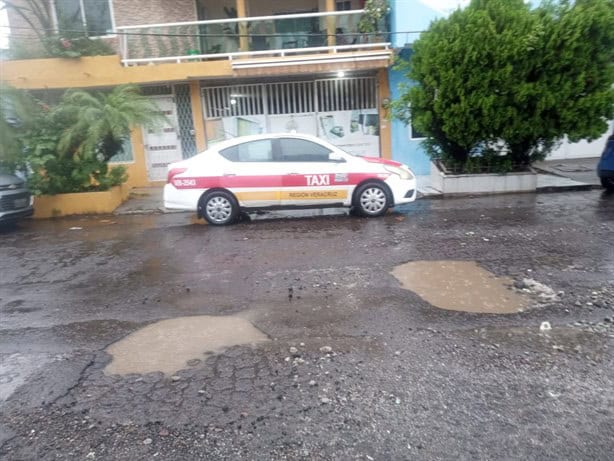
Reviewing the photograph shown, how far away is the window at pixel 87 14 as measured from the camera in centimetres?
1429

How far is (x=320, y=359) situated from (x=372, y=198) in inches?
213

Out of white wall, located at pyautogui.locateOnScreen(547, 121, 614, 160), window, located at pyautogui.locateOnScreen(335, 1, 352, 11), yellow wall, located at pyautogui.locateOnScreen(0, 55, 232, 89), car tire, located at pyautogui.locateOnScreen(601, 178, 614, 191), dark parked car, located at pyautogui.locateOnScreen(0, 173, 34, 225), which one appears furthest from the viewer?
white wall, located at pyautogui.locateOnScreen(547, 121, 614, 160)

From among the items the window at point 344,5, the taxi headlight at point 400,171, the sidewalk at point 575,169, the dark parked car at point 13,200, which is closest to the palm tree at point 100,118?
the dark parked car at point 13,200

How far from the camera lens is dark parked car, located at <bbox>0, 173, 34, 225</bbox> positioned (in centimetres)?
948

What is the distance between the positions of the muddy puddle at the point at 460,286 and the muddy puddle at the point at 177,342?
1.92 m

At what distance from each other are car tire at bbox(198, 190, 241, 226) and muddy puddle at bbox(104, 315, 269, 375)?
170 inches

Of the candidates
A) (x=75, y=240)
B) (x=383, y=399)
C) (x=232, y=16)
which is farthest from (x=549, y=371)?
(x=232, y=16)

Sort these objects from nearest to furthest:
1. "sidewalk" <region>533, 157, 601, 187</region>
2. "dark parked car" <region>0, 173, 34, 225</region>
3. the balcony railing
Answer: "dark parked car" <region>0, 173, 34, 225</region>, "sidewalk" <region>533, 157, 601, 187</region>, the balcony railing

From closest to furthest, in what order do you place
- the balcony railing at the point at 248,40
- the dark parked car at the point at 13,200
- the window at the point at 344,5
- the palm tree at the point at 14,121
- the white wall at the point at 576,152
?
the dark parked car at the point at 13,200 → the palm tree at the point at 14,121 → the balcony railing at the point at 248,40 → the window at the point at 344,5 → the white wall at the point at 576,152

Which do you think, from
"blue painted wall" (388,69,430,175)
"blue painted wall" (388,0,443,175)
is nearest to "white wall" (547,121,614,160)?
"blue painted wall" (388,69,430,175)

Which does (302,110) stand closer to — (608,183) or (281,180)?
(281,180)

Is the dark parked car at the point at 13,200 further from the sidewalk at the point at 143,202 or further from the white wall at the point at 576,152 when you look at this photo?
the white wall at the point at 576,152

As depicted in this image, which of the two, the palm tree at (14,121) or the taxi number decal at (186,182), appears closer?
the taxi number decal at (186,182)

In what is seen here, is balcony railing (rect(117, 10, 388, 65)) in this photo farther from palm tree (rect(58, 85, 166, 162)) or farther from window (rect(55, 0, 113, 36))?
palm tree (rect(58, 85, 166, 162))
